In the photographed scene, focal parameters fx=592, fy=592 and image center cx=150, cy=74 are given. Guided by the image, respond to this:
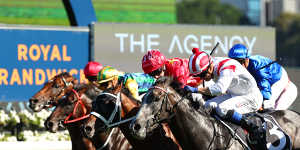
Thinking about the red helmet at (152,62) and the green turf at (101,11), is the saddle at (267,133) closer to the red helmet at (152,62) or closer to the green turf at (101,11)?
the red helmet at (152,62)

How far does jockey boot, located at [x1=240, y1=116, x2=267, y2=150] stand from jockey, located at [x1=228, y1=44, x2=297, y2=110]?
1.07m

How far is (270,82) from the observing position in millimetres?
7184

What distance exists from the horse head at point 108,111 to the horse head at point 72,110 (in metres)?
0.67

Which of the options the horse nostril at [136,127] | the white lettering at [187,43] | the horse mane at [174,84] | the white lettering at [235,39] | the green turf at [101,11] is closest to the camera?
the horse nostril at [136,127]

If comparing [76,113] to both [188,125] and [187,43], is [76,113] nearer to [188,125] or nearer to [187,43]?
[188,125]

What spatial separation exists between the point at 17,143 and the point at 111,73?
9.61ft

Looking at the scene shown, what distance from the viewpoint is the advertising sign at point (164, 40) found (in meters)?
10.4

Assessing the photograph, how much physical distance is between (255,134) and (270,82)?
1.58m

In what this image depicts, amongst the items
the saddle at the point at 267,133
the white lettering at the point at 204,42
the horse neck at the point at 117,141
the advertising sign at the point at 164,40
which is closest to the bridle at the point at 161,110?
the saddle at the point at 267,133

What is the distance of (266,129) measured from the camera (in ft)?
19.4

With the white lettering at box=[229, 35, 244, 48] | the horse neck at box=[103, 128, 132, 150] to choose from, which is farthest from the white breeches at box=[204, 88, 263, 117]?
the white lettering at box=[229, 35, 244, 48]

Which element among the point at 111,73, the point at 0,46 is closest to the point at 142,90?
the point at 111,73

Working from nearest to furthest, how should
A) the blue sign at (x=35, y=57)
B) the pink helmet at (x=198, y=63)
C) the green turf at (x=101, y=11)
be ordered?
1. the pink helmet at (x=198, y=63)
2. the blue sign at (x=35, y=57)
3. the green turf at (x=101, y=11)

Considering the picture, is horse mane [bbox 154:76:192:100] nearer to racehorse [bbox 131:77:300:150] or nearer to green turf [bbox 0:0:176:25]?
racehorse [bbox 131:77:300:150]
